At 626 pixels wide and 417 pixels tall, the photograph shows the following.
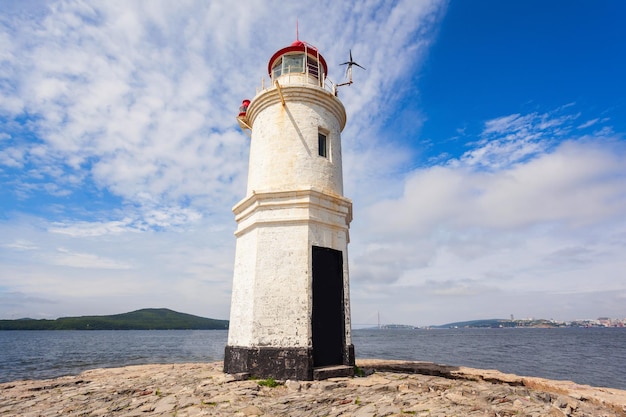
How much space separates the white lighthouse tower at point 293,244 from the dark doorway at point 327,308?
0.02m

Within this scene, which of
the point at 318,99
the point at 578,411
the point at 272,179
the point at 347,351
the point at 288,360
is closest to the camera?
the point at 578,411

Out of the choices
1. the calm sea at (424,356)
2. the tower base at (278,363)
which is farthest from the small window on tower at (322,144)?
the calm sea at (424,356)

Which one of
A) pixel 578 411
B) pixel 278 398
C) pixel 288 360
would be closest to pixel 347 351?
pixel 288 360

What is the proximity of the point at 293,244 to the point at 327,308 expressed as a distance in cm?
177

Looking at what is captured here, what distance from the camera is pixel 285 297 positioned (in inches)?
342

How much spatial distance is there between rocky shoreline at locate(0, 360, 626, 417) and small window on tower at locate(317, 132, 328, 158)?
5951mm

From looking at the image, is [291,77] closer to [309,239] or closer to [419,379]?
[309,239]

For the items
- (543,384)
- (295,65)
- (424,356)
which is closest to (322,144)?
(295,65)

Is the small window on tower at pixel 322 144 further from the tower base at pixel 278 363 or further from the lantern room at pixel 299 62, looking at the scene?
the tower base at pixel 278 363

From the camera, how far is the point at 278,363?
8.18 m

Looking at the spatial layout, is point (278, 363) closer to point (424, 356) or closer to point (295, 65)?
point (295, 65)

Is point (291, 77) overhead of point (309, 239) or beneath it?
overhead

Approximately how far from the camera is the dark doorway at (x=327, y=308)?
8641mm

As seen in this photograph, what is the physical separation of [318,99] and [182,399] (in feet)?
26.6
